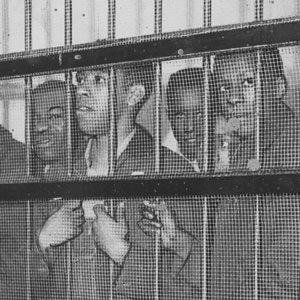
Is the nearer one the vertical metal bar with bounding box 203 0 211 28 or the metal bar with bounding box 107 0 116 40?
the vertical metal bar with bounding box 203 0 211 28

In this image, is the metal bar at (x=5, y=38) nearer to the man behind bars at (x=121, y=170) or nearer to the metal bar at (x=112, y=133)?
the man behind bars at (x=121, y=170)

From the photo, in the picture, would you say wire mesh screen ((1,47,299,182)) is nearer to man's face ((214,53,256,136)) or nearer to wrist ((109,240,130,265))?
man's face ((214,53,256,136))

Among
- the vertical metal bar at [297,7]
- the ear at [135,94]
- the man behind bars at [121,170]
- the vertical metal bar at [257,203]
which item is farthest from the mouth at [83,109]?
the vertical metal bar at [297,7]

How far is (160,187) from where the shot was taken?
3.91m

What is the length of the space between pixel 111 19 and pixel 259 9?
0.84 meters

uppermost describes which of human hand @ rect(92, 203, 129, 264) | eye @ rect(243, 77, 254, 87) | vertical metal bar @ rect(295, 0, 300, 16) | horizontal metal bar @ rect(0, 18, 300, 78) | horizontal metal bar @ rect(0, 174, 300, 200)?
vertical metal bar @ rect(295, 0, 300, 16)

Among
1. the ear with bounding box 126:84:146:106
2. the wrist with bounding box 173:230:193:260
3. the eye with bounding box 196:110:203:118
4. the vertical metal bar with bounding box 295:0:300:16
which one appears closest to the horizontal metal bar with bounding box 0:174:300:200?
the wrist with bounding box 173:230:193:260

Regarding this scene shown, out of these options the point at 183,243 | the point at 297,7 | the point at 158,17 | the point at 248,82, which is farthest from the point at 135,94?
the point at 297,7

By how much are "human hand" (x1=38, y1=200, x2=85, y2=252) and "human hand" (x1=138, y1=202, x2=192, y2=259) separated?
1.27 ft

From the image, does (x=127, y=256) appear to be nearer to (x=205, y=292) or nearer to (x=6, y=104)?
(x=205, y=292)

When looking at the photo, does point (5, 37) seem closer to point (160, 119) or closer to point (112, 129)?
point (112, 129)

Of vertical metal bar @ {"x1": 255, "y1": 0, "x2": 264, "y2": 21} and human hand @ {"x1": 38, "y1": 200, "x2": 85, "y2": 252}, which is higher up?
vertical metal bar @ {"x1": 255, "y1": 0, "x2": 264, "y2": 21}

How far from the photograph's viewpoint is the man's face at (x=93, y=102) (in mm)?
4086

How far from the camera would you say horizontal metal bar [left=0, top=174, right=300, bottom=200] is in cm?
365
